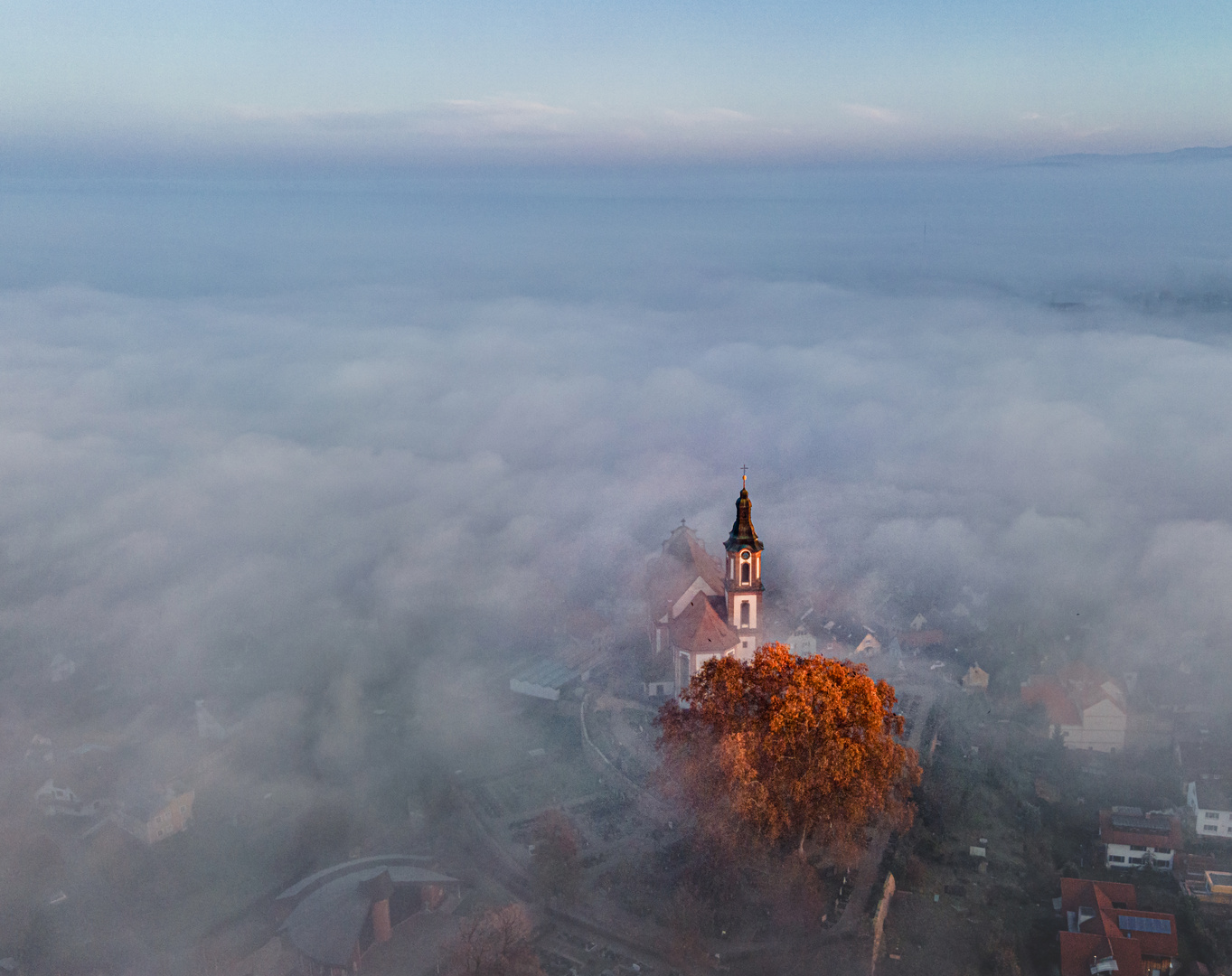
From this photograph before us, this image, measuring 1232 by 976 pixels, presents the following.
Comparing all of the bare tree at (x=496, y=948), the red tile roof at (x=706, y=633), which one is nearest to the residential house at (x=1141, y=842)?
the red tile roof at (x=706, y=633)

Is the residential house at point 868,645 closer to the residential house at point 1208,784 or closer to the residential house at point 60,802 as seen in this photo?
the residential house at point 1208,784

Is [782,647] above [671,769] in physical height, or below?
above

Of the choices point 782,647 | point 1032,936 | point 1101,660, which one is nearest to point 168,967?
point 782,647

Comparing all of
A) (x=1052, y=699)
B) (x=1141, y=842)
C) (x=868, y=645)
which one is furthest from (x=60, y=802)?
(x=1052, y=699)

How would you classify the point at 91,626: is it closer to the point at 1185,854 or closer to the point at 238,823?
the point at 238,823

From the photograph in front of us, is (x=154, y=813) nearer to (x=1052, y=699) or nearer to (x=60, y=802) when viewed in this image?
(x=60, y=802)

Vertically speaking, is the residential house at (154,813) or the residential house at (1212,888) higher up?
the residential house at (1212,888)

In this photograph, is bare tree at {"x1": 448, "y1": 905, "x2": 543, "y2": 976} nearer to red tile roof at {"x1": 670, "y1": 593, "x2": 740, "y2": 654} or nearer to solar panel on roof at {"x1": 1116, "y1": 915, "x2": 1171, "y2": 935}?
red tile roof at {"x1": 670, "y1": 593, "x2": 740, "y2": 654}
